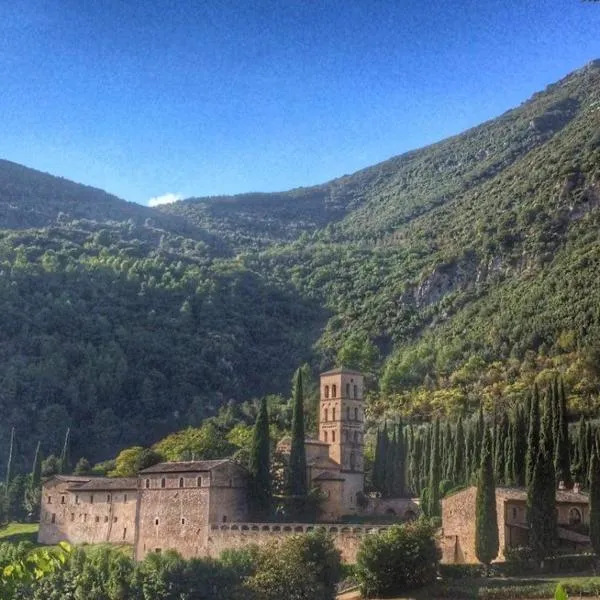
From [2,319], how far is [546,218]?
72769 mm

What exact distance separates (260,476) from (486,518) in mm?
19478

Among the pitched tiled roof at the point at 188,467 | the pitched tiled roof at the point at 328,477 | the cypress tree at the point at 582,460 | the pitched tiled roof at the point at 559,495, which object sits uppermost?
the cypress tree at the point at 582,460

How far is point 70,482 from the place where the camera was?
73188 mm

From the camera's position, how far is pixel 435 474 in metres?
62.7

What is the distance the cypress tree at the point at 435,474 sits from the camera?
196 feet

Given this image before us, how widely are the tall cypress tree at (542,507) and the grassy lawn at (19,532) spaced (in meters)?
41.8

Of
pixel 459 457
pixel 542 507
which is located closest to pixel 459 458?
pixel 459 457

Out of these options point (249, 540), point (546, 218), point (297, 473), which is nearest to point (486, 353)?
point (546, 218)

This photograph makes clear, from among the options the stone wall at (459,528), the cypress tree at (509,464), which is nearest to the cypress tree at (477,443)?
the cypress tree at (509,464)

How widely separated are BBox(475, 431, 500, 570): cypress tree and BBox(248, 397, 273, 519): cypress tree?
18497 mm

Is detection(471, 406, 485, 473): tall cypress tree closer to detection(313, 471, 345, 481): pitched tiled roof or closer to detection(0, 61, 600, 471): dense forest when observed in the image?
detection(313, 471, 345, 481): pitched tiled roof

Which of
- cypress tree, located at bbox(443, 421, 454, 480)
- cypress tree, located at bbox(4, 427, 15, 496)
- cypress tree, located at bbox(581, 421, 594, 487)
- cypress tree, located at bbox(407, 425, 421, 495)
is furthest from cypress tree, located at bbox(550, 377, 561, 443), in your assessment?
cypress tree, located at bbox(4, 427, 15, 496)

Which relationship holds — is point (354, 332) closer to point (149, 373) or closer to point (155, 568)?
point (149, 373)

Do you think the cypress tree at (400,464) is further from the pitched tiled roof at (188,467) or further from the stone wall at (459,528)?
the stone wall at (459,528)
